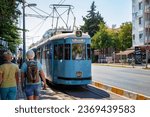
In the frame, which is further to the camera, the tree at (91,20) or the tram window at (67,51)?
the tram window at (67,51)

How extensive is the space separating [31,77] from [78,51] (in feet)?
23.8

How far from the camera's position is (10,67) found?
9.29 meters

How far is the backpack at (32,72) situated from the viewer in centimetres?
924

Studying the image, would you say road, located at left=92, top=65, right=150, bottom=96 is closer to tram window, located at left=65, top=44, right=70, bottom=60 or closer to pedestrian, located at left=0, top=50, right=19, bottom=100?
tram window, located at left=65, top=44, right=70, bottom=60

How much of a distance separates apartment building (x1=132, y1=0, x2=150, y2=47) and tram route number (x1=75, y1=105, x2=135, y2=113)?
151 ft

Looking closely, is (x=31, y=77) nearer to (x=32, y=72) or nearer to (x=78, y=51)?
(x=32, y=72)

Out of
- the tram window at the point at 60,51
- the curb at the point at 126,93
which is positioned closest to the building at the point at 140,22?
the curb at the point at 126,93

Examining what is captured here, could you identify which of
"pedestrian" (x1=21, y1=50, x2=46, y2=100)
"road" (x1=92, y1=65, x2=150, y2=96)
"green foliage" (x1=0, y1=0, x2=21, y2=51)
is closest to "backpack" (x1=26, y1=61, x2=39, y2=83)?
"pedestrian" (x1=21, y1=50, x2=46, y2=100)

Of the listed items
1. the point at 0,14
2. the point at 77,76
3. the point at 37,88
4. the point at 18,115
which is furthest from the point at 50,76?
the point at 18,115

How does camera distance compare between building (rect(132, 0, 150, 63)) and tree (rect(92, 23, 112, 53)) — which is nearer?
tree (rect(92, 23, 112, 53))

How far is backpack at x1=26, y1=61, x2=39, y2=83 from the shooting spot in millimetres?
9242

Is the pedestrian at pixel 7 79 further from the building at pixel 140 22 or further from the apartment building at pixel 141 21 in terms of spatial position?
the apartment building at pixel 141 21

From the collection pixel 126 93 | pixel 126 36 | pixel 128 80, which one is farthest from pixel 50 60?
pixel 126 36

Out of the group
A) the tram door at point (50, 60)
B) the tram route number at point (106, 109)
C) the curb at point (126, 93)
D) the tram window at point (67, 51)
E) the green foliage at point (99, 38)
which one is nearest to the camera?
the tram route number at point (106, 109)
